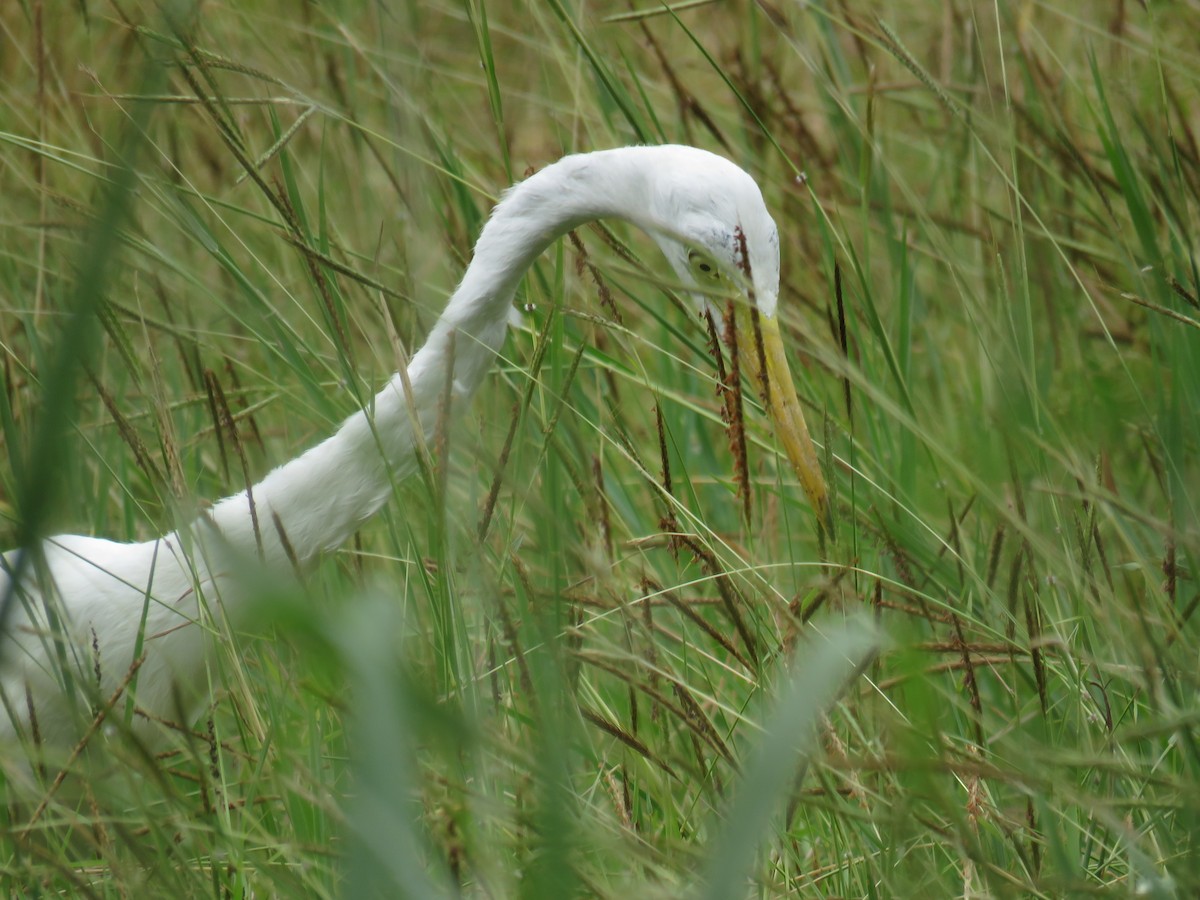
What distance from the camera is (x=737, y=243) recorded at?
141cm

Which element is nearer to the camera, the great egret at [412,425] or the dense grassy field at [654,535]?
the dense grassy field at [654,535]

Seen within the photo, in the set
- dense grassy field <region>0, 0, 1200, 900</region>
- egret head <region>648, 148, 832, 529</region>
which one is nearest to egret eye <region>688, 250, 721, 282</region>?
egret head <region>648, 148, 832, 529</region>

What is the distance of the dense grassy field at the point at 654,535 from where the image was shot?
956mm

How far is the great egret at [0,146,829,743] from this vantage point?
146 centimetres

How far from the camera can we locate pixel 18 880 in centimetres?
139

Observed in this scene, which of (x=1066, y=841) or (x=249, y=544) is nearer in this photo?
(x=1066, y=841)

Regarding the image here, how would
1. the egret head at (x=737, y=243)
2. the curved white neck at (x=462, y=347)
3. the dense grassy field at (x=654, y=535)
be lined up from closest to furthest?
1. the dense grassy field at (x=654, y=535)
2. the egret head at (x=737, y=243)
3. the curved white neck at (x=462, y=347)

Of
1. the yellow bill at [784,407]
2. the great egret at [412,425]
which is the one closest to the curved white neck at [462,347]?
the great egret at [412,425]

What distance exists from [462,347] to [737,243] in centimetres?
40

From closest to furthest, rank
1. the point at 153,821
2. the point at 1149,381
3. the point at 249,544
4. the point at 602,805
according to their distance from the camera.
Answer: the point at 153,821 → the point at 602,805 → the point at 249,544 → the point at 1149,381

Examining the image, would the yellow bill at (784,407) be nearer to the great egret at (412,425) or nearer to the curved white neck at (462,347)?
the great egret at (412,425)

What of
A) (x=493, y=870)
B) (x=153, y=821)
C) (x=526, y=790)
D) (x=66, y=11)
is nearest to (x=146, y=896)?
(x=153, y=821)

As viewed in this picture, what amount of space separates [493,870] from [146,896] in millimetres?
280

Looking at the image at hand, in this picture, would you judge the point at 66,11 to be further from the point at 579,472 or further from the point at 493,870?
the point at 493,870
